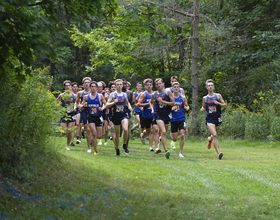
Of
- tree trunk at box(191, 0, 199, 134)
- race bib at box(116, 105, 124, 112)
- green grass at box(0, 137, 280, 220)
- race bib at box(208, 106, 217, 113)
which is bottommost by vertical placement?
green grass at box(0, 137, 280, 220)

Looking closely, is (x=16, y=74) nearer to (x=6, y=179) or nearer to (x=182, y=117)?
(x=6, y=179)

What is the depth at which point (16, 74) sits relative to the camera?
290 inches

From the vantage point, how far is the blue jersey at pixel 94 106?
15.0 m

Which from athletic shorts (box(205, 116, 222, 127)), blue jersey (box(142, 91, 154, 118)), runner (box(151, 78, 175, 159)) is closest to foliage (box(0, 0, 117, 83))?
runner (box(151, 78, 175, 159))

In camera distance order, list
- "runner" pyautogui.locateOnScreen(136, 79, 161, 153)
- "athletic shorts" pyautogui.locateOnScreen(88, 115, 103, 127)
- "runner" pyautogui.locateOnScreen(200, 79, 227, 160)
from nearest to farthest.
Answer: "runner" pyautogui.locateOnScreen(200, 79, 227, 160) < "athletic shorts" pyautogui.locateOnScreen(88, 115, 103, 127) < "runner" pyautogui.locateOnScreen(136, 79, 161, 153)

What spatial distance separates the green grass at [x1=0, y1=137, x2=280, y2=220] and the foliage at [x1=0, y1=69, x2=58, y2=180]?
0.99 ft

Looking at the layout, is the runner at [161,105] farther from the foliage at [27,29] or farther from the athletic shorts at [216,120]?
the foliage at [27,29]

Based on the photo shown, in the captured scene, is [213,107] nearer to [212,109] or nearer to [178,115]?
[212,109]

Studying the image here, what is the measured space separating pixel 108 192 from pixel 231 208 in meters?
2.13

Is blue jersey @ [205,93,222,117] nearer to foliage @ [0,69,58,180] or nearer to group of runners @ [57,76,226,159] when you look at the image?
group of runners @ [57,76,226,159]

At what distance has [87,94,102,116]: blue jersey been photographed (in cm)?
1500

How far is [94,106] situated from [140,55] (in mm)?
12212

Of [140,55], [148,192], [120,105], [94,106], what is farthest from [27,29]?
[140,55]

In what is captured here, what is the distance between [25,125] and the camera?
733 cm
